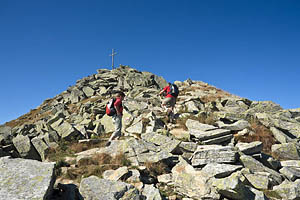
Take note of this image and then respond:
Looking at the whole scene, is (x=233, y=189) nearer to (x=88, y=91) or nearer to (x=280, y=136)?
(x=280, y=136)

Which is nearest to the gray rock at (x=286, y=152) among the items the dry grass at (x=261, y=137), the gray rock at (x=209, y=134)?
the dry grass at (x=261, y=137)

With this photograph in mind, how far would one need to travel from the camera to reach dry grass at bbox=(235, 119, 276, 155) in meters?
11.6

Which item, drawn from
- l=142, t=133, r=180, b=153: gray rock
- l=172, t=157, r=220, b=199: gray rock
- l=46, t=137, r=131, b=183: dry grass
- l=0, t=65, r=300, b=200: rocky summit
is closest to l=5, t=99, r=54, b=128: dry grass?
l=0, t=65, r=300, b=200: rocky summit

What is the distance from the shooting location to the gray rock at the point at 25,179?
4.48 meters

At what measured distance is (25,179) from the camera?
493 cm

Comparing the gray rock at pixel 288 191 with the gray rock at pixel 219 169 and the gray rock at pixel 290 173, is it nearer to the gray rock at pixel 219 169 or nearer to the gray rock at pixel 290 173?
the gray rock at pixel 290 173

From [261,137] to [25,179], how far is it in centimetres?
1272

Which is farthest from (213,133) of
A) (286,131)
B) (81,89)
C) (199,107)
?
(81,89)

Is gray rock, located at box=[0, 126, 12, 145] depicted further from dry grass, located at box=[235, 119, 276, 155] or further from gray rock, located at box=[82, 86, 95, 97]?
gray rock, located at box=[82, 86, 95, 97]

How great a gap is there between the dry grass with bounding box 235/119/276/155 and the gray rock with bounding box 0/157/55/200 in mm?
10285

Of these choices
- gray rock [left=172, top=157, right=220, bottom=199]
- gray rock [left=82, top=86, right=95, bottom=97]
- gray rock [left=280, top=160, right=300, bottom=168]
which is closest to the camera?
gray rock [left=172, top=157, right=220, bottom=199]

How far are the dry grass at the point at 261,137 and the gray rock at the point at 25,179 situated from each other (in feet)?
33.7

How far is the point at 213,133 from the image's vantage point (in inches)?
415

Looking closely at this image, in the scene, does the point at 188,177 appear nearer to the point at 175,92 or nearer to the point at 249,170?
the point at 249,170
